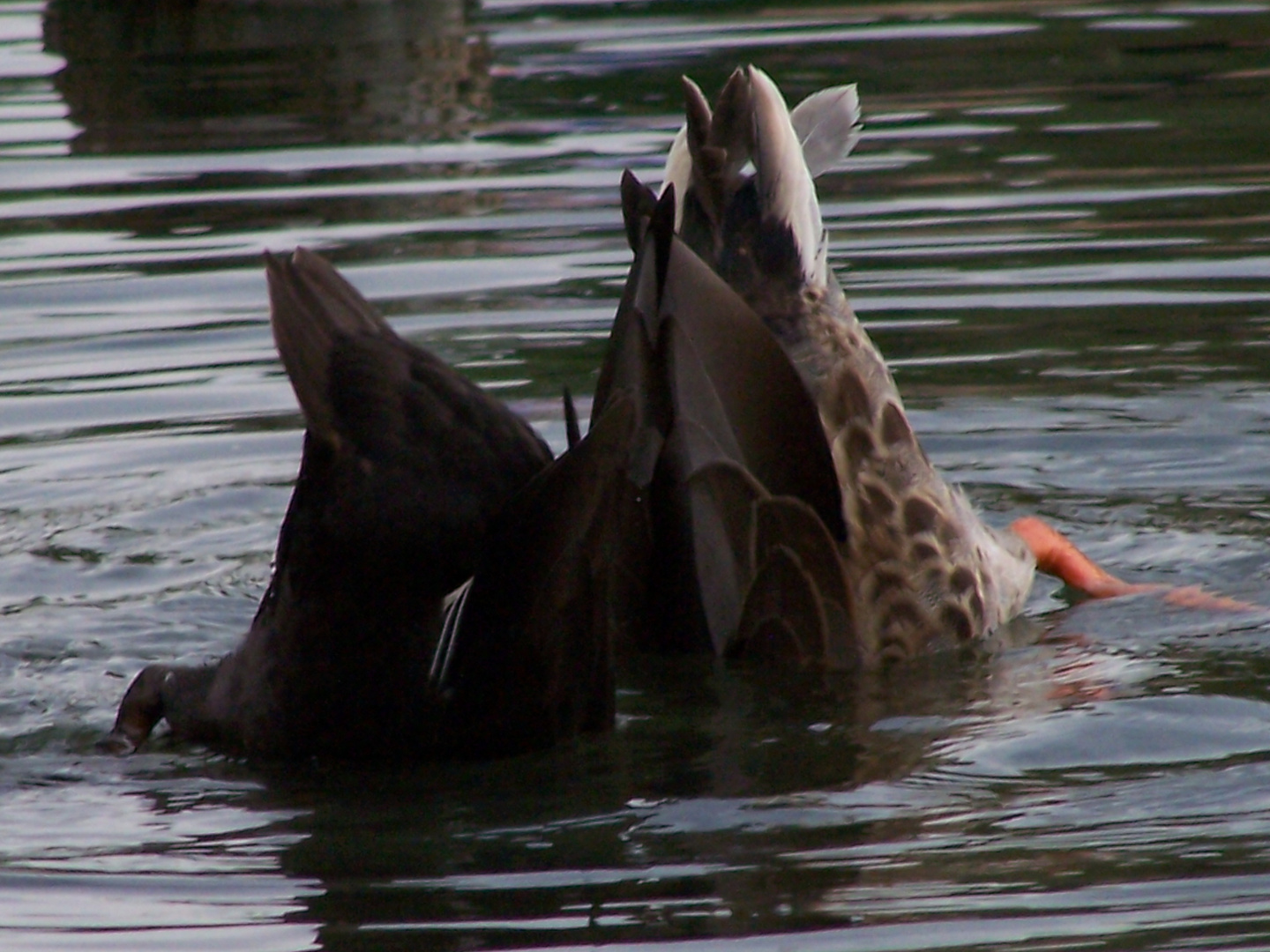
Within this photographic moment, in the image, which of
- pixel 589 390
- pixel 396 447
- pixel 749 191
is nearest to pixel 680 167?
pixel 749 191

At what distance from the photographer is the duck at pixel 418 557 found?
4.12m

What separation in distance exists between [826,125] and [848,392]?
43.7 inches

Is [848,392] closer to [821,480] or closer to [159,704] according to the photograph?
[821,480]

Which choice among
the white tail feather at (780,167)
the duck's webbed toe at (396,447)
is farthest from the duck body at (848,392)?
the duck's webbed toe at (396,447)

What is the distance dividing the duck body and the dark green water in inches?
7.4

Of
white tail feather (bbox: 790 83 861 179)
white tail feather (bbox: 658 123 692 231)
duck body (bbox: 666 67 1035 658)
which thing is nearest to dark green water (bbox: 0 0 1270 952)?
duck body (bbox: 666 67 1035 658)

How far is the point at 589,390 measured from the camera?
7293 millimetres

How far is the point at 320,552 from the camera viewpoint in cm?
422

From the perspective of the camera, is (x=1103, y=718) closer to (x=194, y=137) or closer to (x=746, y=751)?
(x=746, y=751)

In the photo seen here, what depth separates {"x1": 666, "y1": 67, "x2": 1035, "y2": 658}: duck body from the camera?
528cm

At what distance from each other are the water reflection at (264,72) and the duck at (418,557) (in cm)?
683

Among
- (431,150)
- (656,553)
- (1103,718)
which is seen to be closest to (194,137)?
(431,150)

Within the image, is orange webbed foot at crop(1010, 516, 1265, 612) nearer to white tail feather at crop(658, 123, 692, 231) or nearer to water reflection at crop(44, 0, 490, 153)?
white tail feather at crop(658, 123, 692, 231)

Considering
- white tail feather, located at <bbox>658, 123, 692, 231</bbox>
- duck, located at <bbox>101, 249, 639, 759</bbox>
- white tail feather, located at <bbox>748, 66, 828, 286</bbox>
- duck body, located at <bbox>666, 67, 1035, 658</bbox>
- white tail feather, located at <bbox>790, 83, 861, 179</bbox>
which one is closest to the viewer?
duck, located at <bbox>101, 249, 639, 759</bbox>
